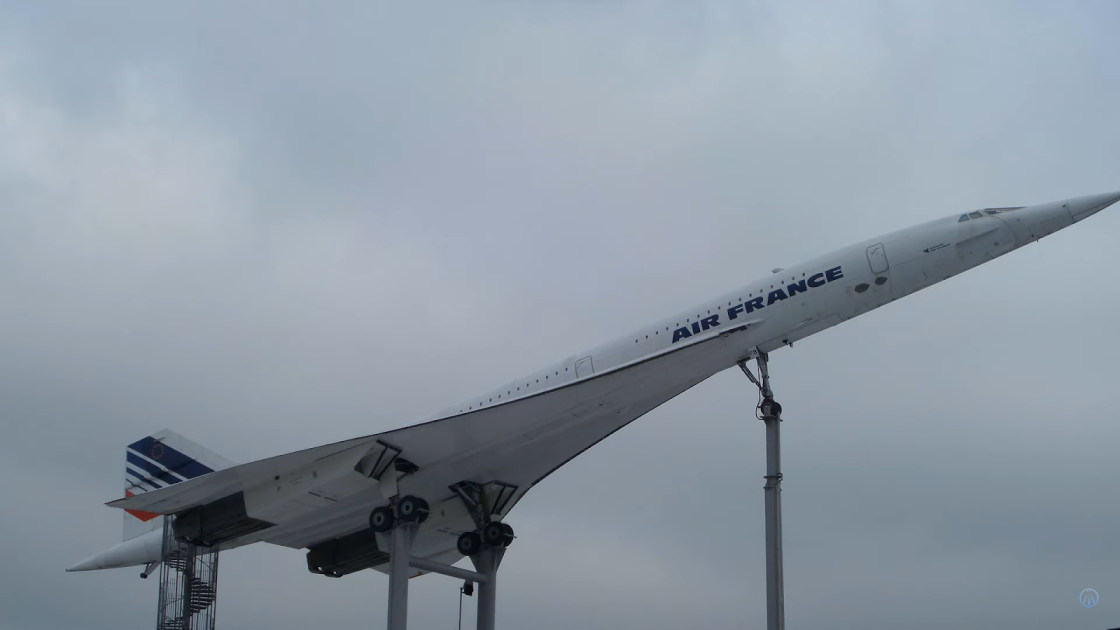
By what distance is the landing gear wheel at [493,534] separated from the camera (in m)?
20.3

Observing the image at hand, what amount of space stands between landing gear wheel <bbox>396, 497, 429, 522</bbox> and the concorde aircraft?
2 cm

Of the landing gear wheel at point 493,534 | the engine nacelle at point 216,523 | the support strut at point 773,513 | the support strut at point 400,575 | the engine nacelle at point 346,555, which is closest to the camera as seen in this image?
the support strut at point 773,513

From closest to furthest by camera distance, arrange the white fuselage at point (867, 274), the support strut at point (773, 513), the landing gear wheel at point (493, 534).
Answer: the support strut at point (773, 513)
the white fuselage at point (867, 274)
the landing gear wheel at point (493, 534)

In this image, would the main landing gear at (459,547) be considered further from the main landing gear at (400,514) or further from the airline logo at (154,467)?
the airline logo at (154,467)

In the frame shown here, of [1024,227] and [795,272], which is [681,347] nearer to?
[795,272]

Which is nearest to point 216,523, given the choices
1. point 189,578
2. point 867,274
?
point 189,578

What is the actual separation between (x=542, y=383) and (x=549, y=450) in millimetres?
2259

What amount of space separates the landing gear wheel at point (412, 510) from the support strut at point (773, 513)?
22.0 ft

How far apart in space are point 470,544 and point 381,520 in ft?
7.60

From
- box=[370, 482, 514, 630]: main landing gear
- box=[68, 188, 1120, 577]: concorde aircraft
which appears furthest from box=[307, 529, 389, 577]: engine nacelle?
box=[370, 482, 514, 630]: main landing gear

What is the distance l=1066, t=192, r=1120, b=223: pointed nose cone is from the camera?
1341cm

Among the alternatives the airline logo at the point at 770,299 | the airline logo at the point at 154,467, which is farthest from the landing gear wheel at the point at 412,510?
the airline logo at the point at 770,299

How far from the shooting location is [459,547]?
67.4ft

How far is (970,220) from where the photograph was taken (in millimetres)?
14484
